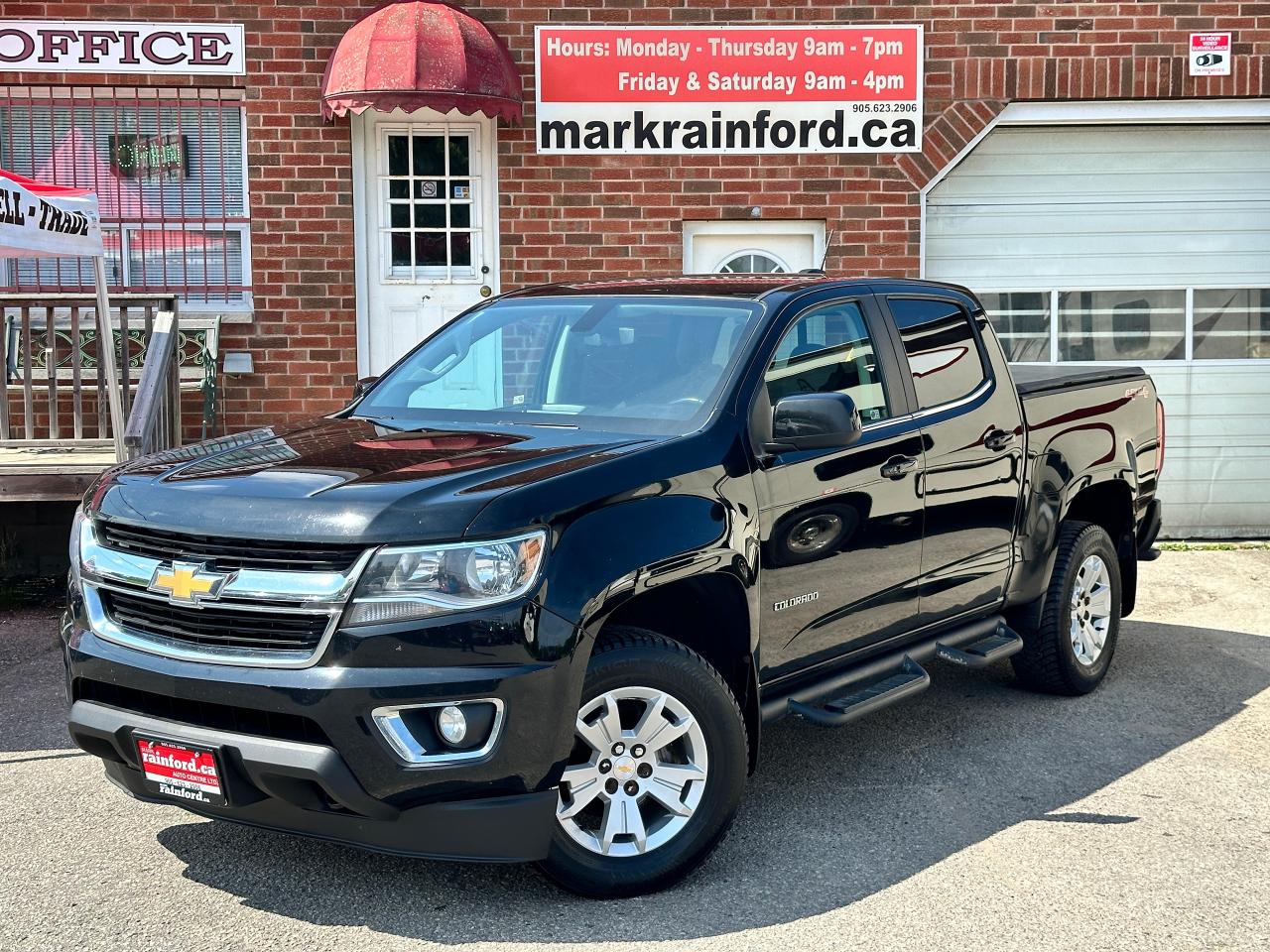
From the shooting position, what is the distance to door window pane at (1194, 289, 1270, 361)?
411 inches

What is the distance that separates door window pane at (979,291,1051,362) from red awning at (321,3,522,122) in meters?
3.88

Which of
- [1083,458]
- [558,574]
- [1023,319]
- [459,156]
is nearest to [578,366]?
[558,574]

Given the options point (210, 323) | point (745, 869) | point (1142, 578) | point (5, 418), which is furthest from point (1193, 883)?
point (210, 323)

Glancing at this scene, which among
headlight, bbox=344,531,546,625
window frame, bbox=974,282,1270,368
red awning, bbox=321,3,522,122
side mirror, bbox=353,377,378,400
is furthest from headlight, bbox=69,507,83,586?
window frame, bbox=974,282,1270,368

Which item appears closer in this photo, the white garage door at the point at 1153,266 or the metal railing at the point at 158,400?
the metal railing at the point at 158,400

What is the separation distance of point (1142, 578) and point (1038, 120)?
3456mm

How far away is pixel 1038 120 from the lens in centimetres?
1005

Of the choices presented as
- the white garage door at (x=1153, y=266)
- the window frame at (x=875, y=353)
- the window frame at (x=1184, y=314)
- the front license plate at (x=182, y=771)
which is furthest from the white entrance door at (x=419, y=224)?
the front license plate at (x=182, y=771)

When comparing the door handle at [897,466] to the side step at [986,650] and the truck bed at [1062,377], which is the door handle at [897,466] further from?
the truck bed at [1062,377]

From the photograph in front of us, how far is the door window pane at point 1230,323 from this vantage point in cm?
1043

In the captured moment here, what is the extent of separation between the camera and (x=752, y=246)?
10180 millimetres

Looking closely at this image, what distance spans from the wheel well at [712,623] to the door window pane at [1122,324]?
6.95 metres

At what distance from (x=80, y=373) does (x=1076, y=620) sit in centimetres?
587

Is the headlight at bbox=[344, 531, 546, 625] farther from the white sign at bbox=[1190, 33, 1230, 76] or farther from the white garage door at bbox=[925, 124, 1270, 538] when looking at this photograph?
the white sign at bbox=[1190, 33, 1230, 76]
